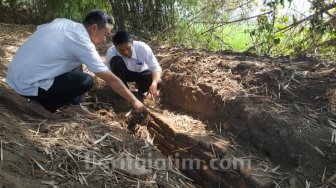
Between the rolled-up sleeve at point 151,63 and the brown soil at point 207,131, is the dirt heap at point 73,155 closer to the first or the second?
the brown soil at point 207,131

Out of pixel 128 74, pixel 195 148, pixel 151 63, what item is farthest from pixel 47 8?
pixel 195 148

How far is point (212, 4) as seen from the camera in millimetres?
7363

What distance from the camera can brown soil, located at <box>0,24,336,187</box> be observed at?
118 inches

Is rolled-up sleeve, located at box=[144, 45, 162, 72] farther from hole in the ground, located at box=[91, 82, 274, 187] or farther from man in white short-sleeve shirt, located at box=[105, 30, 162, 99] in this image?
hole in the ground, located at box=[91, 82, 274, 187]

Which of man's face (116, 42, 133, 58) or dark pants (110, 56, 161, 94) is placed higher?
man's face (116, 42, 133, 58)

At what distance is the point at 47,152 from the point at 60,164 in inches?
6.3

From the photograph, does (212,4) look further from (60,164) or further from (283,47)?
(60,164)

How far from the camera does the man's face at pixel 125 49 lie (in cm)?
423

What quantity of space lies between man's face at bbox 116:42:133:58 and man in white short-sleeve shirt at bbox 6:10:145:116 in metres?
0.69

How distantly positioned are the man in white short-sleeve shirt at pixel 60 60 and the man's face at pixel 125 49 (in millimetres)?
686

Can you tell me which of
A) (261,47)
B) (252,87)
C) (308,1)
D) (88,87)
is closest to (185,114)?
(252,87)

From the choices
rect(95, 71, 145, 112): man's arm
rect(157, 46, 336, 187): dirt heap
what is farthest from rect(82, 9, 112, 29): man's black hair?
rect(157, 46, 336, 187): dirt heap

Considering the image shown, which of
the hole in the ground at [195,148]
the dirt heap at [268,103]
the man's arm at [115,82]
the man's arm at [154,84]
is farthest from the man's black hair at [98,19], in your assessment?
the dirt heap at [268,103]

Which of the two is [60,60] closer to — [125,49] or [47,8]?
[125,49]
